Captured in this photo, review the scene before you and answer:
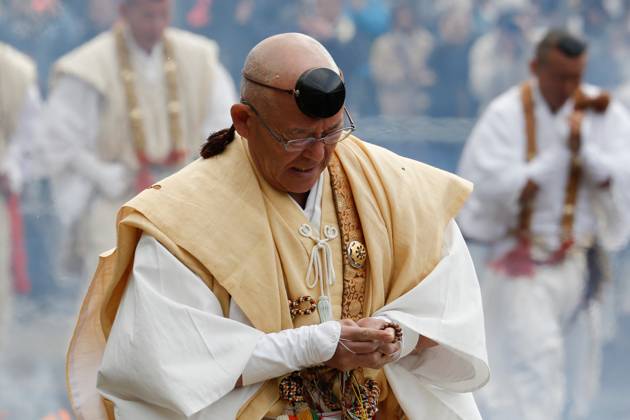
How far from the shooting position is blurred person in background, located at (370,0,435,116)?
13367 mm

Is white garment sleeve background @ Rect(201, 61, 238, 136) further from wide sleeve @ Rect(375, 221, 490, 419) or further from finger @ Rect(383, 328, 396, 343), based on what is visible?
finger @ Rect(383, 328, 396, 343)

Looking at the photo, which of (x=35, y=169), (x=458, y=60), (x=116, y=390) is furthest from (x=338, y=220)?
(x=458, y=60)

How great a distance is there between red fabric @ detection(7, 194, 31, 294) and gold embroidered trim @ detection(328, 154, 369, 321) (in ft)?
19.3

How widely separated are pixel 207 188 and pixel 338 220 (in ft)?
1.26

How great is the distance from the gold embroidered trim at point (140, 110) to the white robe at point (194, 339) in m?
5.19

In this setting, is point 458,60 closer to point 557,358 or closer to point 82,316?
point 557,358

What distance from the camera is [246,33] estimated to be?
12898 mm

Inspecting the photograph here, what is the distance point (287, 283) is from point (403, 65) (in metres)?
8.93

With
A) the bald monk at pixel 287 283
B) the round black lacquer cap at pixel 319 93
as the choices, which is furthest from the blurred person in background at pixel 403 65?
the round black lacquer cap at pixel 319 93

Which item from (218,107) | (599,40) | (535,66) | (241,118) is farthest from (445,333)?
(599,40)

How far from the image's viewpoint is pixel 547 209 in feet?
30.6

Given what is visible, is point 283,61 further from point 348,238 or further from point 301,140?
point 348,238

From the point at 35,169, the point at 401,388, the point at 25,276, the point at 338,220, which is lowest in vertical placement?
the point at 25,276

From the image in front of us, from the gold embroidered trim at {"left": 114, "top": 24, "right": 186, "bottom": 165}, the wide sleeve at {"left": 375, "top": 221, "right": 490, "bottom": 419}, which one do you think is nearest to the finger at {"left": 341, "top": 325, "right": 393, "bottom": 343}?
the wide sleeve at {"left": 375, "top": 221, "right": 490, "bottom": 419}
